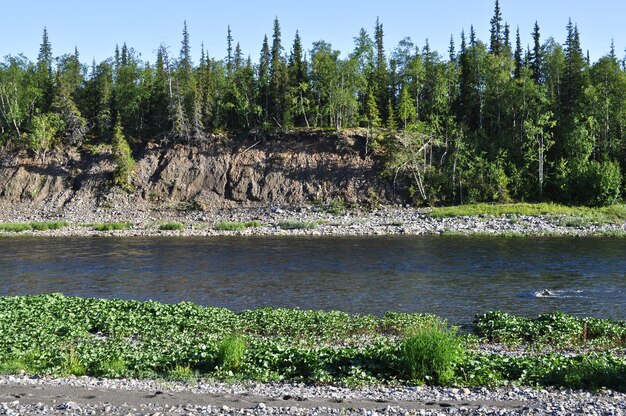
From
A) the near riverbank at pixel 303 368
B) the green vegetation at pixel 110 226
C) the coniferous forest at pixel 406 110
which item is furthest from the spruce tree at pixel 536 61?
the near riverbank at pixel 303 368

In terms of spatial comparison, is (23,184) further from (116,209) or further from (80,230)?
(80,230)

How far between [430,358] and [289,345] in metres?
4.49

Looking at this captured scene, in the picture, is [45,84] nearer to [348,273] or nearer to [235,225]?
[235,225]

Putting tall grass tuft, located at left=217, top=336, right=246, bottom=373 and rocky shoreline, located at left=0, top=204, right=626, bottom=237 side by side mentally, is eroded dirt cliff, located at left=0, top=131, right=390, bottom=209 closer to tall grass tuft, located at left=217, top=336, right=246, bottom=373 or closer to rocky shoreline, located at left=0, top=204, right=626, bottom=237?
rocky shoreline, located at left=0, top=204, right=626, bottom=237

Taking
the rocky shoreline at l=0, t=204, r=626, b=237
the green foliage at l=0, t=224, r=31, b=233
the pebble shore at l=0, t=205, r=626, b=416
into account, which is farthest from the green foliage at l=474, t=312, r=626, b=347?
the green foliage at l=0, t=224, r=31, b=233

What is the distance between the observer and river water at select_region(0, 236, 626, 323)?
23109 mm

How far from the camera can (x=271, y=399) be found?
10680 mm

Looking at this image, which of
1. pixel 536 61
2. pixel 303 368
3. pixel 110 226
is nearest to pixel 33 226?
A: pixel 110 226

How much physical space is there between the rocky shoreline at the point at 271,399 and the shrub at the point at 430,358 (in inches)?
20.8

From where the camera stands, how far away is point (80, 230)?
178ft

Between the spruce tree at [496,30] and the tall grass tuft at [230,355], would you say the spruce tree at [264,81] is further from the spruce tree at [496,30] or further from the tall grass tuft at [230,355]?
the tall grass tuft at [230,355]

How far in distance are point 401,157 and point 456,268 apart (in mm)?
33990

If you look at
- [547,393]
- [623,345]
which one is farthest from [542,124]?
[547,393]

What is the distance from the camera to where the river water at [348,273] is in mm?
23109
